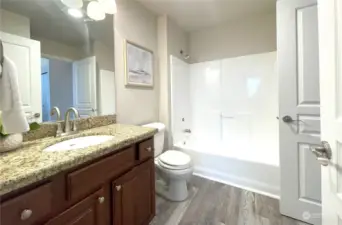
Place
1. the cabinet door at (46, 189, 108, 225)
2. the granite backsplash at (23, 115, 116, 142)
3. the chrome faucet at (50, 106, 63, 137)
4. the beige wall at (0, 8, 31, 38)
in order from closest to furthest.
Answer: the cabinet door at (46, 189, 108, 225), the beige wall at (0, 8, 31, 38), the granite backsplash at (23, 115, 116, 142), the chrome faucet at (50, 106, 63, 137)

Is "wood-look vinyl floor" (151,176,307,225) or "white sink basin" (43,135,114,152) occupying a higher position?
"white sink basin" (43,135,114,152)

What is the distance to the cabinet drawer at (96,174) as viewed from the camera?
88 cm

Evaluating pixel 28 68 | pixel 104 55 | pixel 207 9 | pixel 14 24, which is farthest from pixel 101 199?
pixel 207 9

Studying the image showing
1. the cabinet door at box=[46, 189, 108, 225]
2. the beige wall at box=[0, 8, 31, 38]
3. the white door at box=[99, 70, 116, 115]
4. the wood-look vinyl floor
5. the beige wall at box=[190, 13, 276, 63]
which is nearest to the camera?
the cabinet door at box=[46, 189, 108, 225]

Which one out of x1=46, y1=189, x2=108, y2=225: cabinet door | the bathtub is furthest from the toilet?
x1=46, y1=189, x2=108, y2=225: cabinet door

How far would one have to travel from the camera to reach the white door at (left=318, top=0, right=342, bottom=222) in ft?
2.18

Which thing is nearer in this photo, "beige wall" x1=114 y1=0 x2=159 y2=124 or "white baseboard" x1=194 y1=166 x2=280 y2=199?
"beige wall" x1=114 y1=0 x2=159 y2=124

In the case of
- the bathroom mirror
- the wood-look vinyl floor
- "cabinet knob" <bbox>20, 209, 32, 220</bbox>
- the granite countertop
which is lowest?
the wood-look vinyl floor

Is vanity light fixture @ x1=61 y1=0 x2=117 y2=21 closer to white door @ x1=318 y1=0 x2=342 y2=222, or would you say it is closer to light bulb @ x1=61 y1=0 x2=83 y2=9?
light bulb @ x1=61 y1=0 x2=83 y2=9

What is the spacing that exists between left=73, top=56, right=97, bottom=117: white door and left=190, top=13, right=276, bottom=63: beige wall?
75.6 inches

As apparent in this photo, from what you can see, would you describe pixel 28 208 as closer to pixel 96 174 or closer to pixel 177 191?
pixel 96 174

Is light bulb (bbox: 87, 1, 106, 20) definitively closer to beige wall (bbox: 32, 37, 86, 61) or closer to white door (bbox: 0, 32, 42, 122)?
beige wall (bbox: 32, 37, 86, 61)

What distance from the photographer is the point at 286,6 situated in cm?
156

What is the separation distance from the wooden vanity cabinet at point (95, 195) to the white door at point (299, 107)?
1178 millimetres
